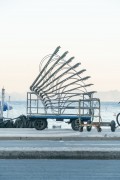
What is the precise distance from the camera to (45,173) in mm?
12336

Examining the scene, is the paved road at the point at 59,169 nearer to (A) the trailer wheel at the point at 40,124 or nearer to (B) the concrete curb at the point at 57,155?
(B) the concrete curb at the point at 57,155

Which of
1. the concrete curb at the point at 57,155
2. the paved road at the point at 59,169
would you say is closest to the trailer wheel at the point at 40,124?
the concrete curb at the point at 57,155

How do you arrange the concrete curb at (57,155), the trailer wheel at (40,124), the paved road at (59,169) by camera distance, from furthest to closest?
the trailer wheel at (40,124), the concrete curb at (57,155), the paved road at (59,169)

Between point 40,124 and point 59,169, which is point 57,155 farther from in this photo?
point 40,124

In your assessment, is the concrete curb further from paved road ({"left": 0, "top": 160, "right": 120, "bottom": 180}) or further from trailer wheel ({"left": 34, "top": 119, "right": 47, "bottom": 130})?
trailer wheel ({"left": 34, "top": 119, "right": 47, "bottom": 130})

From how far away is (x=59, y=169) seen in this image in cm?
1295

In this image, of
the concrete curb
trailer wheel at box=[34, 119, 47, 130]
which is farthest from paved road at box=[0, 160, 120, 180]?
trailer wheel at box=[34, 119, 47, 130]

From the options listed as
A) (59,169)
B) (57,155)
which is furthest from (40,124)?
(59,169)

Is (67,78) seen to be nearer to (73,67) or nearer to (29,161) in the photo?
(73,67)

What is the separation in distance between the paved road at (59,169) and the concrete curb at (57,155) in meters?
0.23

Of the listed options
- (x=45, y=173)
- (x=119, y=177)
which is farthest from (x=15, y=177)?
(x=119, y=177)

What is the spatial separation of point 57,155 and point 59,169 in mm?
1637

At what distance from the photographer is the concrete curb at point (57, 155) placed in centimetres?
1461

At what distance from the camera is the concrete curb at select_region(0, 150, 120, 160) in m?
14.6
